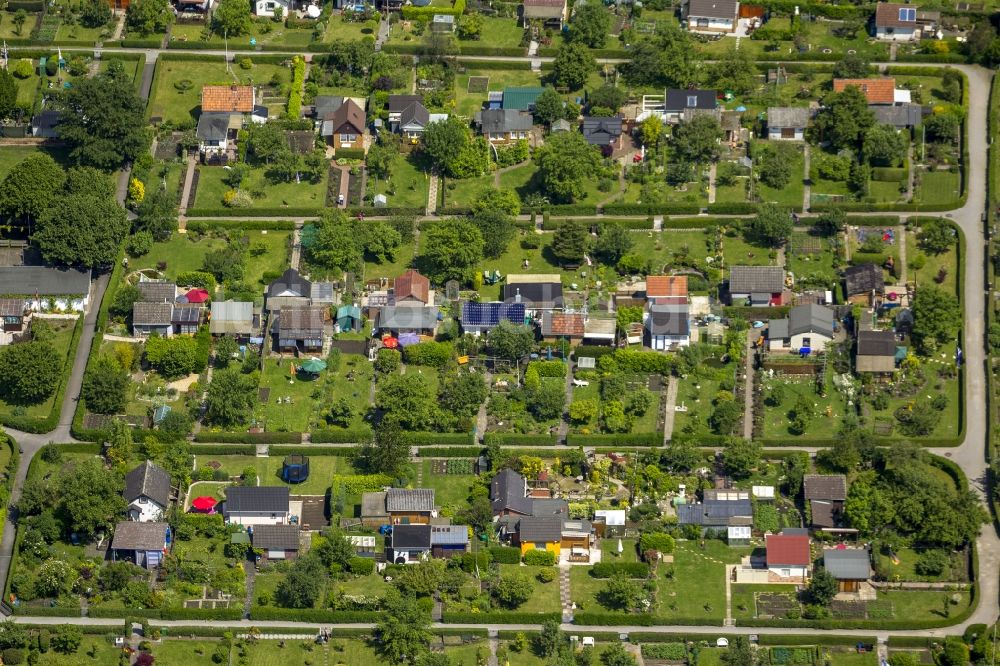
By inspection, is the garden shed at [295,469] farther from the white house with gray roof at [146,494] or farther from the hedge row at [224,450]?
the white house with gray roof at [146,494]

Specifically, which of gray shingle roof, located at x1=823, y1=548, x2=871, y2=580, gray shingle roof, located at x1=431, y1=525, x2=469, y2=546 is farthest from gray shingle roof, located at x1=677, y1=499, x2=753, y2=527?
gray shingle roof, located at x1=431, y1=525, x2=469, y2=546

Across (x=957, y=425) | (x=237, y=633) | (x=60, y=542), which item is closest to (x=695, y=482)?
(x=957, y=425)

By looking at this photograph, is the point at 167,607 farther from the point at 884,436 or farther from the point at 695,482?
the point at 884,436

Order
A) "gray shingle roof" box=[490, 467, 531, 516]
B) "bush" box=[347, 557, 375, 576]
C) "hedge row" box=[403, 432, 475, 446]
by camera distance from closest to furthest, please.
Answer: "bush" box=[347, 557, 375, 576] < "gray shingle roof" box=[490, 467, 531, 516] < "hedge row" box=[403, 432, 475, 446]

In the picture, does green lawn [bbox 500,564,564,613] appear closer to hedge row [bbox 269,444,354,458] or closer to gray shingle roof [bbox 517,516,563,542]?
gray shingle roof [bbox 517,516,563,542]

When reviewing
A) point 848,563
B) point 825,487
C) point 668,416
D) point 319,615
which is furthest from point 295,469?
point 848,563

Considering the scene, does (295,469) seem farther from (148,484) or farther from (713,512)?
(713,512)

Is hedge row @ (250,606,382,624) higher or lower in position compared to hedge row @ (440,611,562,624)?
lower
